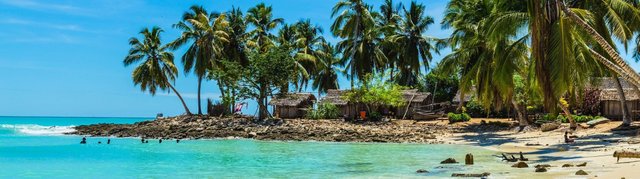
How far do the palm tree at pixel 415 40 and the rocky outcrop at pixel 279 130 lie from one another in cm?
1194

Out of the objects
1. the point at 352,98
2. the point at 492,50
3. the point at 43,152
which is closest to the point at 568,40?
the point at 492,50

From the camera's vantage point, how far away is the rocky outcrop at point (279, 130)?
3106cm

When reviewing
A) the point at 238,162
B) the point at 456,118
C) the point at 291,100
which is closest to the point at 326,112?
the point at 291,100

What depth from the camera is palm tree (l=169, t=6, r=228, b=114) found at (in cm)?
4191

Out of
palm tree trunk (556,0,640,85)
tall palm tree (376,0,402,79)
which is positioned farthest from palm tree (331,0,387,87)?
palm tree trunk (556,0,640,85)

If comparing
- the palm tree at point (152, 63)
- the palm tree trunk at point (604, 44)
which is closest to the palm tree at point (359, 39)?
the palm tree at point (152, 63)

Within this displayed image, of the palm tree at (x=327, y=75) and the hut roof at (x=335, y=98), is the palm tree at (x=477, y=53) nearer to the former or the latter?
the hut roof at (x=335, y=98)

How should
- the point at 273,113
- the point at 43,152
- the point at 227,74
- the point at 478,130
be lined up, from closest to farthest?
1. the point at 43,152
2. the point at 478,130
3. the point at 227,74
4. the point at 273,113

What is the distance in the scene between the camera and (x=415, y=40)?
4706cm

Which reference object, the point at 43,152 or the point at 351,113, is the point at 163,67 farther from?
the point at 43,152

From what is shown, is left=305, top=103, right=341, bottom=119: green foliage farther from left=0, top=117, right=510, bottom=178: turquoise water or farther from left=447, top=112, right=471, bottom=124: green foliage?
left=0, top=117, right=510, bottom=178: turquoise water

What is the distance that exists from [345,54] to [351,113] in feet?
26.2

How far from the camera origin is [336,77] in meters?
57.1

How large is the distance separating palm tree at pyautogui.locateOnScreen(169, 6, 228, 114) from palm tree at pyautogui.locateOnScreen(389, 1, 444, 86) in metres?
13.9
